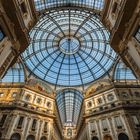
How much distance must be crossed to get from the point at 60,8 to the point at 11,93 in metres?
28.2

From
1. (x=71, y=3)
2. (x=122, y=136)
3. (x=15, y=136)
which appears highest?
(x=71, y=3)

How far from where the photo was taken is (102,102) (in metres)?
47.5

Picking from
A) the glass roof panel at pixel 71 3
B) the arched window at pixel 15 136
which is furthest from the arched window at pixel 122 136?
the glass roof panel at pixel 71 3

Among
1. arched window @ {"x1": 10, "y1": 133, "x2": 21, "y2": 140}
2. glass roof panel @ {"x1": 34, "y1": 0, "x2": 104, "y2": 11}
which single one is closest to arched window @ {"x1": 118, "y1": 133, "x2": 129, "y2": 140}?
arched window @ {"x1": 10, "y1": 133, "x2": 21, "y2": 140}

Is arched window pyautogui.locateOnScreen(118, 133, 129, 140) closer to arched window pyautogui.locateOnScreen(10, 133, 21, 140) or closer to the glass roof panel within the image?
arched window pyautogui.locateOnScreen(10, 133, 21, 140)

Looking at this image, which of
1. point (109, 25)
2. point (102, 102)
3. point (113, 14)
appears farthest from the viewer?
point (102, 102)

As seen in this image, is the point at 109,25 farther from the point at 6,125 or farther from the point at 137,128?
the point at 6,125

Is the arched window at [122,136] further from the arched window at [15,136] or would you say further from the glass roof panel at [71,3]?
the glass roof panel at [71,3]

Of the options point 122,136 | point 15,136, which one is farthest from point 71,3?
point 15,136

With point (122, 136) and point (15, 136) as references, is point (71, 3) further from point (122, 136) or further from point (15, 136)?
point (15, 136)

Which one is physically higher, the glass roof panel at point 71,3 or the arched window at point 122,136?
the glass roof panel at point 71,3

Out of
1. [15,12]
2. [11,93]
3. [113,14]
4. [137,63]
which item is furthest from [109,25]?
[11,93]

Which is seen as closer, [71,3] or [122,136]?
[122,136]

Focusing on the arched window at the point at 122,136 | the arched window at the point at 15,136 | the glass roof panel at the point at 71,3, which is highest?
the glass roof panel at the point at 71,3
